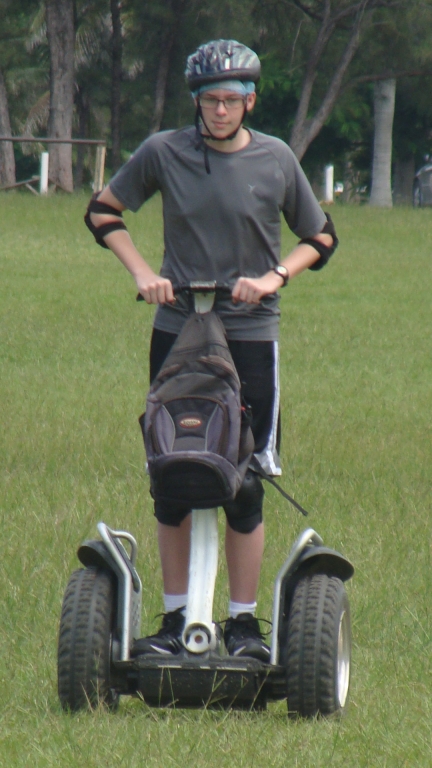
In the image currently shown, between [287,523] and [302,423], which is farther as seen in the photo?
[302,423]

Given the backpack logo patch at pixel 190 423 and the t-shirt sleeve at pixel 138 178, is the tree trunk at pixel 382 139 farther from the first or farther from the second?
the backpack logo patch at pixel 190 423

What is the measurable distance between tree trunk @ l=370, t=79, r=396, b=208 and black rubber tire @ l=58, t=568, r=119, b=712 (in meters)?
33.3

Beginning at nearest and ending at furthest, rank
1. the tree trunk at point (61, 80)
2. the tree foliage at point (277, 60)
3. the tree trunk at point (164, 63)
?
the tree trunk at point (61, 80) < the tree foliage at point (277, 60) < the tree trunk at point (164, 63)

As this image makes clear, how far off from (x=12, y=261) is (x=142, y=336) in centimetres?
611

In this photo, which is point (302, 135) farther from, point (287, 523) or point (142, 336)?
point (287, 523)

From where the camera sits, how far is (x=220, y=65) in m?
3.79

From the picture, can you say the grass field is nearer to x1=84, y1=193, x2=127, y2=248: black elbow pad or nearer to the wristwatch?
the wristwatch

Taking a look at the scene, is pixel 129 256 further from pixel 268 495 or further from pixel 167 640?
pixel 268 495

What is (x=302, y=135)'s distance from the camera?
34.5 m

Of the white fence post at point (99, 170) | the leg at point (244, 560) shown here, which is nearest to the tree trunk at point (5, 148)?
the white fence post at point (99, 170)

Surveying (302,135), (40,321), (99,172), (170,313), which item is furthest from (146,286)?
(302,135)

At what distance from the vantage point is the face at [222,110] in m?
3.81

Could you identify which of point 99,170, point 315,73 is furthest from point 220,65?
point 315,73

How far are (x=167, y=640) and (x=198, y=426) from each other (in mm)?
708
